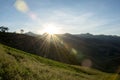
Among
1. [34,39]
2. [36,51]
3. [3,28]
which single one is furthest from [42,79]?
[3,28]

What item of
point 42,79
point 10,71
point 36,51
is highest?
point 10,71

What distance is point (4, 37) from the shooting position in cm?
12394

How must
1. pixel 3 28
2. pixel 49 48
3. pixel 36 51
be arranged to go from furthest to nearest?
1. pixel 3 28
2. pixel 49 48
3. pixel 36 51

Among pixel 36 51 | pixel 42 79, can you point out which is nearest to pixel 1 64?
pixel 42 79

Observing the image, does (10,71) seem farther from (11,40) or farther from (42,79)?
(11,40)

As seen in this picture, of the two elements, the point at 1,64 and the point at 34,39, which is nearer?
the point at 1,64

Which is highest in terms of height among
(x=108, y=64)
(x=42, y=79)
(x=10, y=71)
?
(x=10, y=71)

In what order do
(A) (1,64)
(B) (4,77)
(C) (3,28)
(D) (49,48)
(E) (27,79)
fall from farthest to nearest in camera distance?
(C) (3,28) < (D) (49,48) < (A) (1,64) < (E) (27,79) < (B) (4,77)

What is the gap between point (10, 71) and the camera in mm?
15312

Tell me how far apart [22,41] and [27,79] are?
115 m

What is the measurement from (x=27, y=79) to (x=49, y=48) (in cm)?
12337

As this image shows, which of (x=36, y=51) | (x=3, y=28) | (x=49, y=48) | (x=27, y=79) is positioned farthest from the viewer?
(x=3, y=28)

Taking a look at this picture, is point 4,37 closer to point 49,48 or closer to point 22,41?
point 22,41

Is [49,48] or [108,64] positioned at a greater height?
[49,48]
